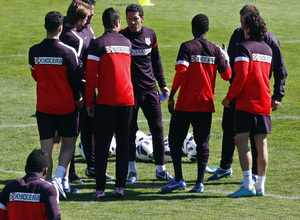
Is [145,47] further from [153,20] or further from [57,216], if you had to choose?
[153,20]

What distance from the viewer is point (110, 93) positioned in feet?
26.8

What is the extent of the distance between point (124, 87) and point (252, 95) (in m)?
1.58

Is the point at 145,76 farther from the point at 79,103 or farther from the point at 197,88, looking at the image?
the point at 79,103

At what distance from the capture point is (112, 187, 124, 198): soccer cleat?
27.4ft

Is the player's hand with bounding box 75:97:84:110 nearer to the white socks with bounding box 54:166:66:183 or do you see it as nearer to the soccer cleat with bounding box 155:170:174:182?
the white socks with bounding box 54:166:66:183

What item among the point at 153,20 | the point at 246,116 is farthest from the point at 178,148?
the point at 153,20

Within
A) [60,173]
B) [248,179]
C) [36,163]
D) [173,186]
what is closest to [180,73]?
[173,186]

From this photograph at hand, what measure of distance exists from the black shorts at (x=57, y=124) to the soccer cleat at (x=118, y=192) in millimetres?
854

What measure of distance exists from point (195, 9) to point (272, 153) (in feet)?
58.5

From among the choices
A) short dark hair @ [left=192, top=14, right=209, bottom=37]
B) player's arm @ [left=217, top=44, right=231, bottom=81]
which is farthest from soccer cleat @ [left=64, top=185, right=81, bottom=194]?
short dark hair @ [left=192, top=14, right=209, bottom=37]

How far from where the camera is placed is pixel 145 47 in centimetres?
911

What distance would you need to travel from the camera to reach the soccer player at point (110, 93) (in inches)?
318

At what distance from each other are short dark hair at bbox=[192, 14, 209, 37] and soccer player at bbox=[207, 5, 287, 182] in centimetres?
65

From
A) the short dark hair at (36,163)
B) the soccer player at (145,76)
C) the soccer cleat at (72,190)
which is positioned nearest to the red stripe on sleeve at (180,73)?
the soccer player at (145,76)
